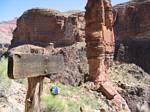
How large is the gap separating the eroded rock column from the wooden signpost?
48.6 ft

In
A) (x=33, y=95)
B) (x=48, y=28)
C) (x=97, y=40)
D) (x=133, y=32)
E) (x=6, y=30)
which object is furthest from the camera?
(x=6, y=30)

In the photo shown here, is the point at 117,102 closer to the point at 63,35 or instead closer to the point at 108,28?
the point at 108,28

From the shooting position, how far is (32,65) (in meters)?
6.28

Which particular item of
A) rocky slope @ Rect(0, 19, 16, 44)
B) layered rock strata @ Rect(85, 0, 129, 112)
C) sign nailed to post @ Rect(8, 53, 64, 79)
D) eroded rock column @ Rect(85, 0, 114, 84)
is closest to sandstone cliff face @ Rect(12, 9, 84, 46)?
eroded rock column @ Rect(85, 0, 114, 84)

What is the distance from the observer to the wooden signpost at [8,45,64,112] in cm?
579

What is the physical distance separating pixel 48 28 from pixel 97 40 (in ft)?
157

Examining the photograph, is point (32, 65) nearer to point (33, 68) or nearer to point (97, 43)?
point (33, 68)

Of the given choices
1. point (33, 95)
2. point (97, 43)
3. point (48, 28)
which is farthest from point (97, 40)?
point (48, 28)

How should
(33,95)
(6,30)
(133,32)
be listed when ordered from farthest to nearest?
1. (6,30)
2. (133,32)
3. (33,95)

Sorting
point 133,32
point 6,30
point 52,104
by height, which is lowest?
point 52,104

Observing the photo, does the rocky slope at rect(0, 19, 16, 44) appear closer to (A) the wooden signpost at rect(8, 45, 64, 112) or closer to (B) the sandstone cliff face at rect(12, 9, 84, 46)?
(B) the sandstone cliff face at rect(12, 9, 84, 46)

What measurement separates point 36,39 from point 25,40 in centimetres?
292

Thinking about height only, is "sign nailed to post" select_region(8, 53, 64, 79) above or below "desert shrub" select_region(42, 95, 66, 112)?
above

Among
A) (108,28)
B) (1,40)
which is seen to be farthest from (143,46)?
(1,40)
